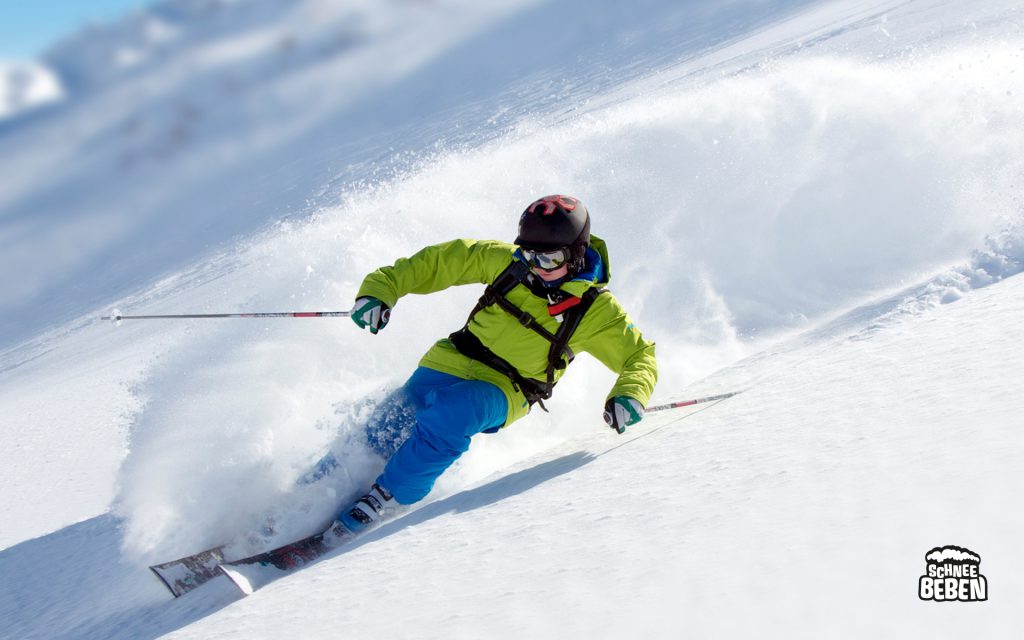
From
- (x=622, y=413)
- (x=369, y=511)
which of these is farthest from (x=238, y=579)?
(x=622, y=413)

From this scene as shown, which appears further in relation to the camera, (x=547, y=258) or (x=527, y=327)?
(x=527, y=327)

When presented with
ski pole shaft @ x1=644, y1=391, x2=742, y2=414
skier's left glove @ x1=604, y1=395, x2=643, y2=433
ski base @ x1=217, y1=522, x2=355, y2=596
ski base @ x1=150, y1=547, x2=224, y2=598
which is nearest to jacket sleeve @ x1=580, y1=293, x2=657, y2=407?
ski pole shaft @ x1=644, y1=391, x2=742, y2=414

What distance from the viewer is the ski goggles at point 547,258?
3795 mm

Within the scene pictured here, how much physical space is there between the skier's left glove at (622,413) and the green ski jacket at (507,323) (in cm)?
25

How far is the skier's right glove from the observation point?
13.0 feet

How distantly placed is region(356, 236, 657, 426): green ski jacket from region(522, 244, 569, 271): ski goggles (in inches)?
5.5

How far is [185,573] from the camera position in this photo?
3.41 metres

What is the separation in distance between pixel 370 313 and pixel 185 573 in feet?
4.77

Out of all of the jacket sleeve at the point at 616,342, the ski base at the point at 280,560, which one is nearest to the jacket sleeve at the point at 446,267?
the jacket sleeve at the point at 616,342

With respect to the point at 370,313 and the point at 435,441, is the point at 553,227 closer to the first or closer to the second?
the point at 370,313

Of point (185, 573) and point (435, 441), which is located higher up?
point (435, 441)

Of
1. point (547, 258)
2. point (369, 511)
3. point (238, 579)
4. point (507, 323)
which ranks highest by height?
point (547, 258)

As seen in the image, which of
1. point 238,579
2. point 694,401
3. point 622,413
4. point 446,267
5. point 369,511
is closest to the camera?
point 238,579

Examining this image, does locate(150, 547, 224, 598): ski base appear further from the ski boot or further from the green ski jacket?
the green ski jacket
